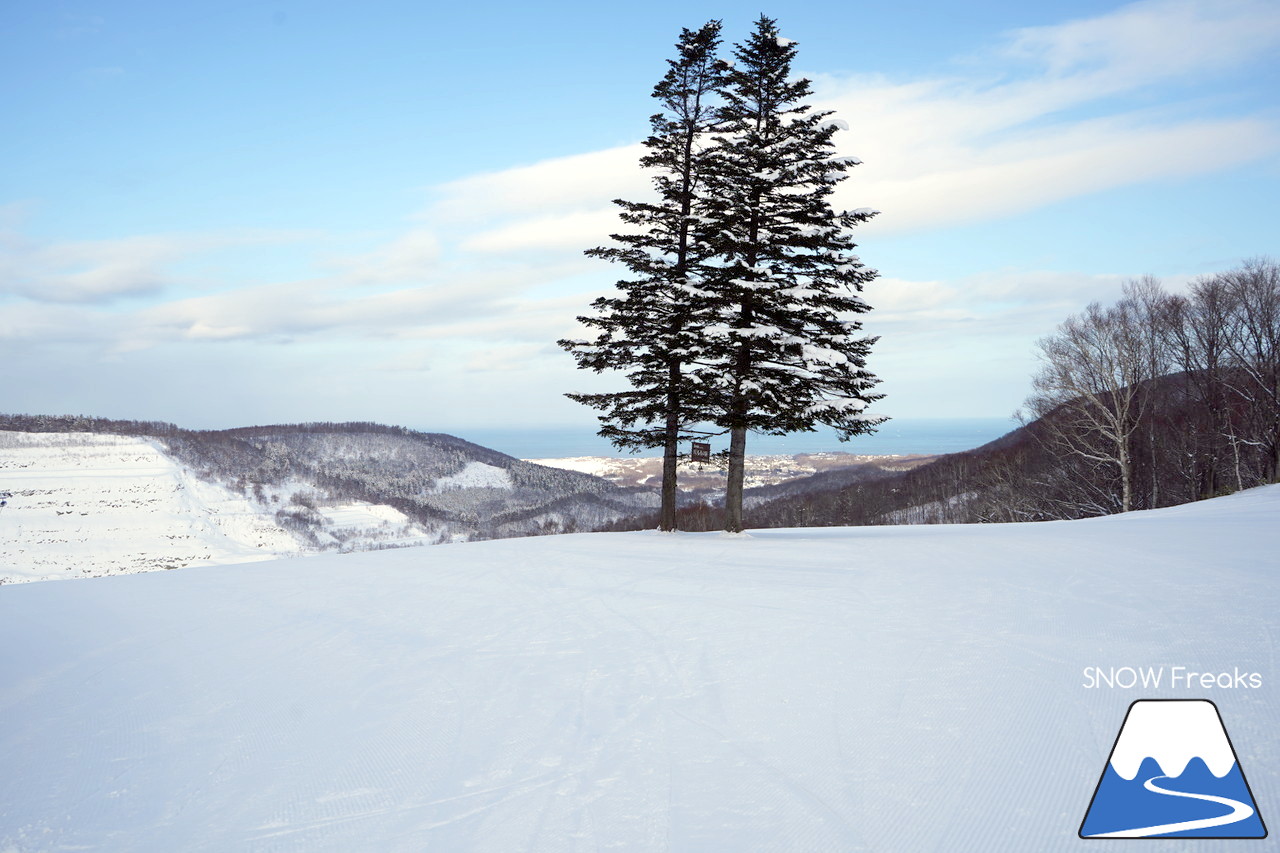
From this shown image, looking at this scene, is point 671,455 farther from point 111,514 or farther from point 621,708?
point 111,514

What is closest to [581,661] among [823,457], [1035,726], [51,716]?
[1035,726]

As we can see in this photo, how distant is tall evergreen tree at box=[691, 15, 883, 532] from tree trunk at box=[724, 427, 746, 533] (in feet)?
0.10

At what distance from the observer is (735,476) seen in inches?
751

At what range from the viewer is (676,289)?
60.6 feet

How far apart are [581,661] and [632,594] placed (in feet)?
10.5

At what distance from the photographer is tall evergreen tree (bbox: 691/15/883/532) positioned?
17844 mm

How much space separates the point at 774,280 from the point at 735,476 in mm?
5232

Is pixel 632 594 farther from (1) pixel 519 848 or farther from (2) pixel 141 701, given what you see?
(1) pixel 519 848

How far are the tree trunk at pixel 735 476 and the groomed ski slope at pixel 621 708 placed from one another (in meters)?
7.73

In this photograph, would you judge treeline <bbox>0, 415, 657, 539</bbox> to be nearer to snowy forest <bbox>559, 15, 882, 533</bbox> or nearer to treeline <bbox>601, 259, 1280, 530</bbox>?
treeline <bbox>601, 259, 1280, 530</bbox>

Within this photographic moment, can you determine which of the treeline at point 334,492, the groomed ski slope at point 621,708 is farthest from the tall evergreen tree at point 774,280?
the treeline at point 334,492

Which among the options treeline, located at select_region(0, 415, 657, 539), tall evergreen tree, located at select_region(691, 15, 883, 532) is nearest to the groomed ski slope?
tall evergreen tree, located at select_region(691, 15, 883, 532)

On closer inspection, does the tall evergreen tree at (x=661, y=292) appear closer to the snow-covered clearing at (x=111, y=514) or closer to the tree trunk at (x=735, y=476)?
the tree trunk at (x=735, y=476)

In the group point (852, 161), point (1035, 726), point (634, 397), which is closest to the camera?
point (1035, 726)
